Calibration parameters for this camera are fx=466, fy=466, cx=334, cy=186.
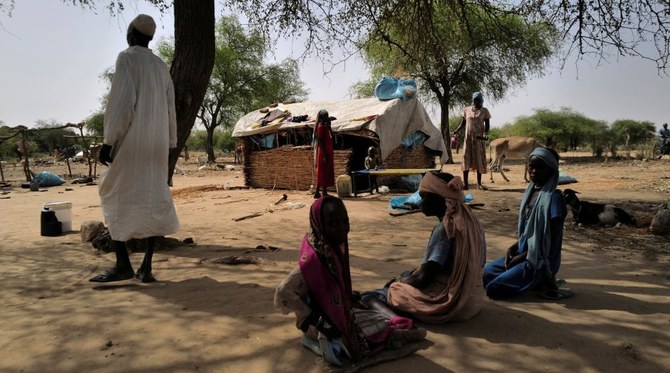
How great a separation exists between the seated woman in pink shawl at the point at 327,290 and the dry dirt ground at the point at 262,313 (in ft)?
0.44

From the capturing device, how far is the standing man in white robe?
11.2ft

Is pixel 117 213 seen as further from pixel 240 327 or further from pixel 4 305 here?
pixel 240 327

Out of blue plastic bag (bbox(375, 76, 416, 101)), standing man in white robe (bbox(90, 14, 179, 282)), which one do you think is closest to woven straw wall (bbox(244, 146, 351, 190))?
blue plastic bag (bbox(375, 76, 416, 101))

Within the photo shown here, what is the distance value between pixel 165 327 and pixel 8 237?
15.8 ft

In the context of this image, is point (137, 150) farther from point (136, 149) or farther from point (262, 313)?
point (262, 313)

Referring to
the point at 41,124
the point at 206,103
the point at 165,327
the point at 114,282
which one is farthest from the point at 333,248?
the point at 41,124

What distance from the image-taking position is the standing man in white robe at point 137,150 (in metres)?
3.43

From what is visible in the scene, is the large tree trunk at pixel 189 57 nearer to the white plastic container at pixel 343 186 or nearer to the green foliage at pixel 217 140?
the white plastic container at pixel 343 186

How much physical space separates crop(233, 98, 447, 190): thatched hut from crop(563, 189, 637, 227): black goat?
5102 mm

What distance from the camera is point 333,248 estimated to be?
2.22 m

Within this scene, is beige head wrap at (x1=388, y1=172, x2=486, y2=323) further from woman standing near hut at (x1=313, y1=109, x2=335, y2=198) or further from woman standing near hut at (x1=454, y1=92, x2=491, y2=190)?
woman standing near hut at (x1=454, y1=92, x2=491, y2=190)

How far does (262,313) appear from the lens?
9.61 ft

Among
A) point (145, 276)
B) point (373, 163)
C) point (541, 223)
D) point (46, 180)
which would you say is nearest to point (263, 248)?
point (145, 276)

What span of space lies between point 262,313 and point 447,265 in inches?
46.5
